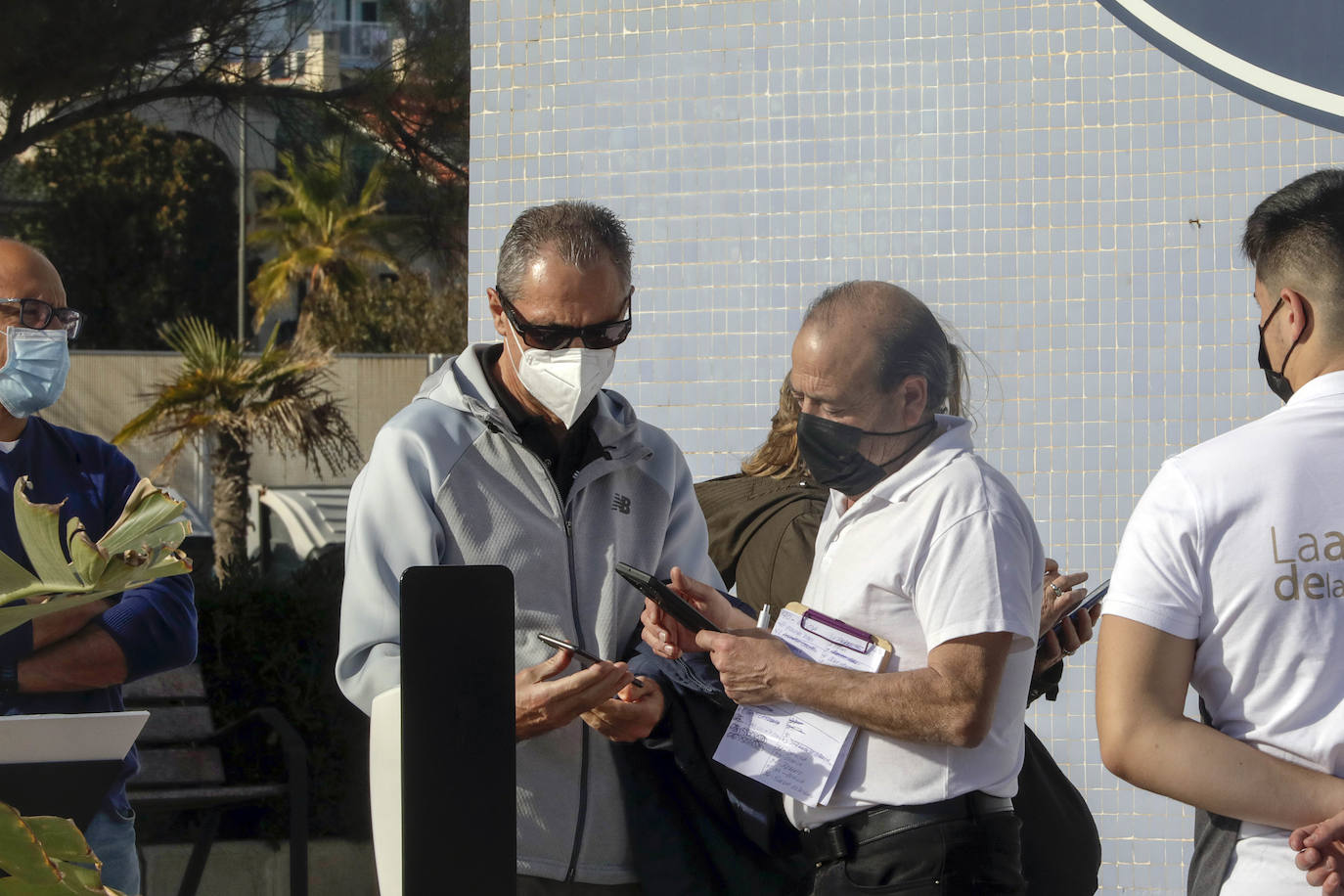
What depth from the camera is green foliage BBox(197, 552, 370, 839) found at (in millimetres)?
5719

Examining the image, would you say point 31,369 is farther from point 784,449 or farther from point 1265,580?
point 1265,580

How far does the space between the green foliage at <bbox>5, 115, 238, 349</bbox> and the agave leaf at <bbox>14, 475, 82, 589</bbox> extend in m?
24.2

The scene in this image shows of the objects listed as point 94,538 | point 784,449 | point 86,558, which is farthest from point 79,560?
point 784,449

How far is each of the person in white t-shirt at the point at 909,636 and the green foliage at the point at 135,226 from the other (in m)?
23.1

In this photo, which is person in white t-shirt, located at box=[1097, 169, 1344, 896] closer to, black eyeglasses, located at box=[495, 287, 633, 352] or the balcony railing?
black eyeglasses, located at box=[495, 287, 633, 352]

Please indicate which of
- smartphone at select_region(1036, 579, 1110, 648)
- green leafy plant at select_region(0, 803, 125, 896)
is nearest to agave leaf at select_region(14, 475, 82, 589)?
green leafy plant at select_region(0, 803, 125, 896)

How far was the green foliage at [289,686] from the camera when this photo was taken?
572 centimetres

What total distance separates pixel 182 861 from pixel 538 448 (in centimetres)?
397

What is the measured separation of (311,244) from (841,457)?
25164mm

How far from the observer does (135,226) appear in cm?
2509

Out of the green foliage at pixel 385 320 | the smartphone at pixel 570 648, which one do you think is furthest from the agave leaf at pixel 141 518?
the green foliage at pixel 385 320

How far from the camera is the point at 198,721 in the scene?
5082 millimetres

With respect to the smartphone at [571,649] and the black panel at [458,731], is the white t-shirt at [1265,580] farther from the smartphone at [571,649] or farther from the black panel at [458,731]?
the black panel at [458,731]

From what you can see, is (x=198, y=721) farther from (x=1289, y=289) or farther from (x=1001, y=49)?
(x=1289, y=289)
